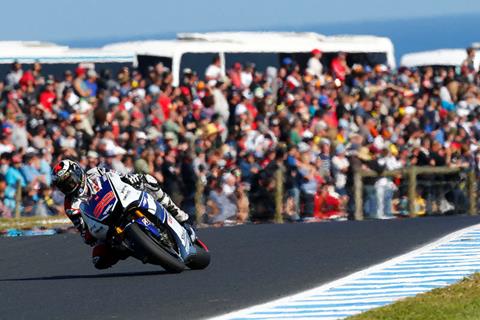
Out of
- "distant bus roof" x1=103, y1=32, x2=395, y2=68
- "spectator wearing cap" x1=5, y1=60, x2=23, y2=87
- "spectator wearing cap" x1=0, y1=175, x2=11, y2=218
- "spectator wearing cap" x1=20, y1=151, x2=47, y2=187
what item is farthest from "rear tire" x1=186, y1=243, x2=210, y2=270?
"distant bus roof" x1=103, y1=32, x2=395, y2=68

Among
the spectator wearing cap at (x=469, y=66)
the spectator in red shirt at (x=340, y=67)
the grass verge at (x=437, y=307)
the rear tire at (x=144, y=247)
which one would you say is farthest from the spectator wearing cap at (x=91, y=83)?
the grass verge at (x=437, y=307)

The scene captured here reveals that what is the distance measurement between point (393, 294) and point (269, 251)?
4562 millimetres

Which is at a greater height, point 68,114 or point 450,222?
point 68,114

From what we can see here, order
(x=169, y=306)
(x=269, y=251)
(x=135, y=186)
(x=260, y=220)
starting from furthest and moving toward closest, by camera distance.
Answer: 1. (x=260, y=220)
2. (x=269, y=251)
3. (x=135, y=186)
4. (x=169, y=306)

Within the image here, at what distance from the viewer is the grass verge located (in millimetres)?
10359

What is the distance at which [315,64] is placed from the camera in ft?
87.7

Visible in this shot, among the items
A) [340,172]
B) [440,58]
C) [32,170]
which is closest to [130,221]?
[32,170]

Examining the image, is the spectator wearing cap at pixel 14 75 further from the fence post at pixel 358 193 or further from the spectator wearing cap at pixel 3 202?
the fence post at pixel 358 193

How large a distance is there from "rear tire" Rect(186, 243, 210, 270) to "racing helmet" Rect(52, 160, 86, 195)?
4.49 feet

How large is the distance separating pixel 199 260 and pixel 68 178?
1.64 meters

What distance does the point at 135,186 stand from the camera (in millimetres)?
13781

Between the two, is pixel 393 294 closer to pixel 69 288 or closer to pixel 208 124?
pixel 69 288

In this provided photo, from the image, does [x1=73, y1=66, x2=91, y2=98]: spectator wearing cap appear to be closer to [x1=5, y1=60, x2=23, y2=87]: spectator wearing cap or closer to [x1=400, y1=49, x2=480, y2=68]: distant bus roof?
[x1=5, y1=60, x2=23, y2=87]: spectator wearing cap

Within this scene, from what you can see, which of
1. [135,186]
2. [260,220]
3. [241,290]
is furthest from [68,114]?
[241,290]
